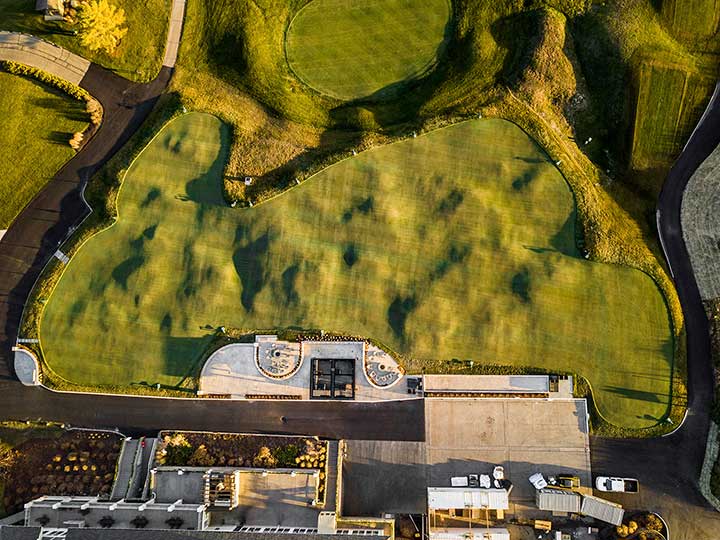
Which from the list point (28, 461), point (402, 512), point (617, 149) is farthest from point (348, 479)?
point (617, 149)

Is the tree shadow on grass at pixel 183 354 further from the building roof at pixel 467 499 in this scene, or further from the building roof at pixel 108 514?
the building roof at pixel 467 499

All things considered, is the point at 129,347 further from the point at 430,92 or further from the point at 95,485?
the point at 430,92

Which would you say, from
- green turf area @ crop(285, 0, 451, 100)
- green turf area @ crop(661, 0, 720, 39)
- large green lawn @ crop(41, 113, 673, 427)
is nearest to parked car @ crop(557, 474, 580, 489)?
large green lawn @ crop(41, 113, 673, 427)

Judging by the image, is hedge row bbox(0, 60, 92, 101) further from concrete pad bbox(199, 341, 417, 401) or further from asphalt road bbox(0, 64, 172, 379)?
concrete pad bbox(199, 341, 417, 401)

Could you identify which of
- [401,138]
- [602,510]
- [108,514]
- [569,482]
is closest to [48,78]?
[401,138]

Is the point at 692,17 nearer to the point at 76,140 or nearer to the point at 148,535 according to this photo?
the point at 76,140

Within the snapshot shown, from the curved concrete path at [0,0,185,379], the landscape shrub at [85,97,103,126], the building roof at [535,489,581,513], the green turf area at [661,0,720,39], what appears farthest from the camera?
the landscape shrub at [85,97,103,126]
